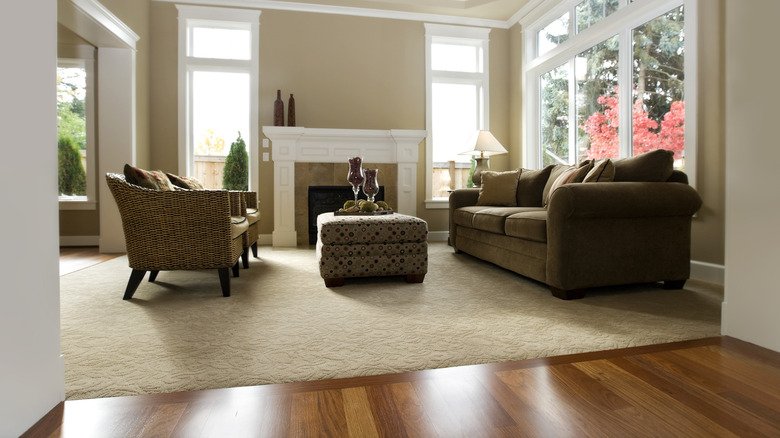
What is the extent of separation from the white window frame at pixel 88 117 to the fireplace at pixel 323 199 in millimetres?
2648

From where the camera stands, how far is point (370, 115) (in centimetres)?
546

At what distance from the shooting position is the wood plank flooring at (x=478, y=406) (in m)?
1.03

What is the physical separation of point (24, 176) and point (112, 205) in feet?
13.3

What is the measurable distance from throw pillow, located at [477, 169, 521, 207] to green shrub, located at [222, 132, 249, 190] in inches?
115

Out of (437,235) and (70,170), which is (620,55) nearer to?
(437,235)

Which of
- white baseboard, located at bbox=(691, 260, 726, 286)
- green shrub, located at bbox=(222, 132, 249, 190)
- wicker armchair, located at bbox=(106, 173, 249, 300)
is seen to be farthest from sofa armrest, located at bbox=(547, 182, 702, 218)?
green shrub, located at bbox=(222, 132, 249, 190)

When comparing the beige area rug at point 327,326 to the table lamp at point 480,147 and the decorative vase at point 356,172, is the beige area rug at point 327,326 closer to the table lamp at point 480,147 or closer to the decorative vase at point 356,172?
the decorative vase at point 356,172

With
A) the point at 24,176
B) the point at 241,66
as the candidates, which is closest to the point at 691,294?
the point at 24,176

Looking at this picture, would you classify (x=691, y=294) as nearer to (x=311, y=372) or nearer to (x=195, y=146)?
(x=311, y=372)

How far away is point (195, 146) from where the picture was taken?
5.19 m

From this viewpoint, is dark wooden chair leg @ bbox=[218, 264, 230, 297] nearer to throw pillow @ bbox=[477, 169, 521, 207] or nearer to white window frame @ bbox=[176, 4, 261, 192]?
throw pillow @ bbox=[477, 169, 521, 207]

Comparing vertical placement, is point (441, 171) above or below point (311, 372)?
above

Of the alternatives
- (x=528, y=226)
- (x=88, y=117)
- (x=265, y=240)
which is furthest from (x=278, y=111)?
(x=528, y=226)

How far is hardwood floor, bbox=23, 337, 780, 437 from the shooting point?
103 centimetres
